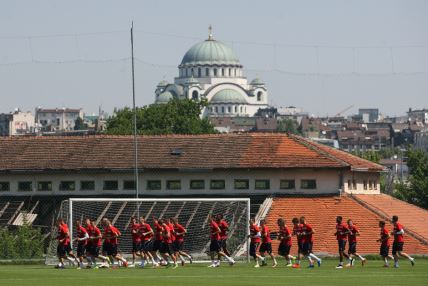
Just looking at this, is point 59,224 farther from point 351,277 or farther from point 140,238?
point 351,277

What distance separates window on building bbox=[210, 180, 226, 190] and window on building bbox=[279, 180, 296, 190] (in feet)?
9.46

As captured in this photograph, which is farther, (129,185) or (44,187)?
(44,187)

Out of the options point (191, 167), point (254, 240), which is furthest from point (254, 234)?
point (191, 167)

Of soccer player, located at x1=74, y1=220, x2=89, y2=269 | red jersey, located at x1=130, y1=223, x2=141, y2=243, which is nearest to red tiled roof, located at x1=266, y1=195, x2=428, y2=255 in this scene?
red jersey, located at x1=130, y1=223, x2=141, y2=243

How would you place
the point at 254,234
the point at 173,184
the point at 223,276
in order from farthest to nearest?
the point at 173,184 → the point at 254,234 → the point at 223,276

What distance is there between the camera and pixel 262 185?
7975 centimetres

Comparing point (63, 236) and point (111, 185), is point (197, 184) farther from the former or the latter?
point (63, 236)

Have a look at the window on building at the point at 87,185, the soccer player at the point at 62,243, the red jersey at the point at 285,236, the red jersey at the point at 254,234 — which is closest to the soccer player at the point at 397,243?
the red jersey at the point at 285,236

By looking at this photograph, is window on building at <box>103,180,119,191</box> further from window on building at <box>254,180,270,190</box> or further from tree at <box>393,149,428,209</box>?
tree at <box>393,149,428,209</box>

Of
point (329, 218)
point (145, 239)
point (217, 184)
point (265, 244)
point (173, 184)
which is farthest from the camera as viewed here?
point (173, 184)

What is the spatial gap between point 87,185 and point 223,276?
120 feet

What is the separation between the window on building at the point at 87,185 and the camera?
81.9m

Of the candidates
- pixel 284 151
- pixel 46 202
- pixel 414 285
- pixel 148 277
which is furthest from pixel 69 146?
pixel 414 285

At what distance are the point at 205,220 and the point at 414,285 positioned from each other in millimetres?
24329
